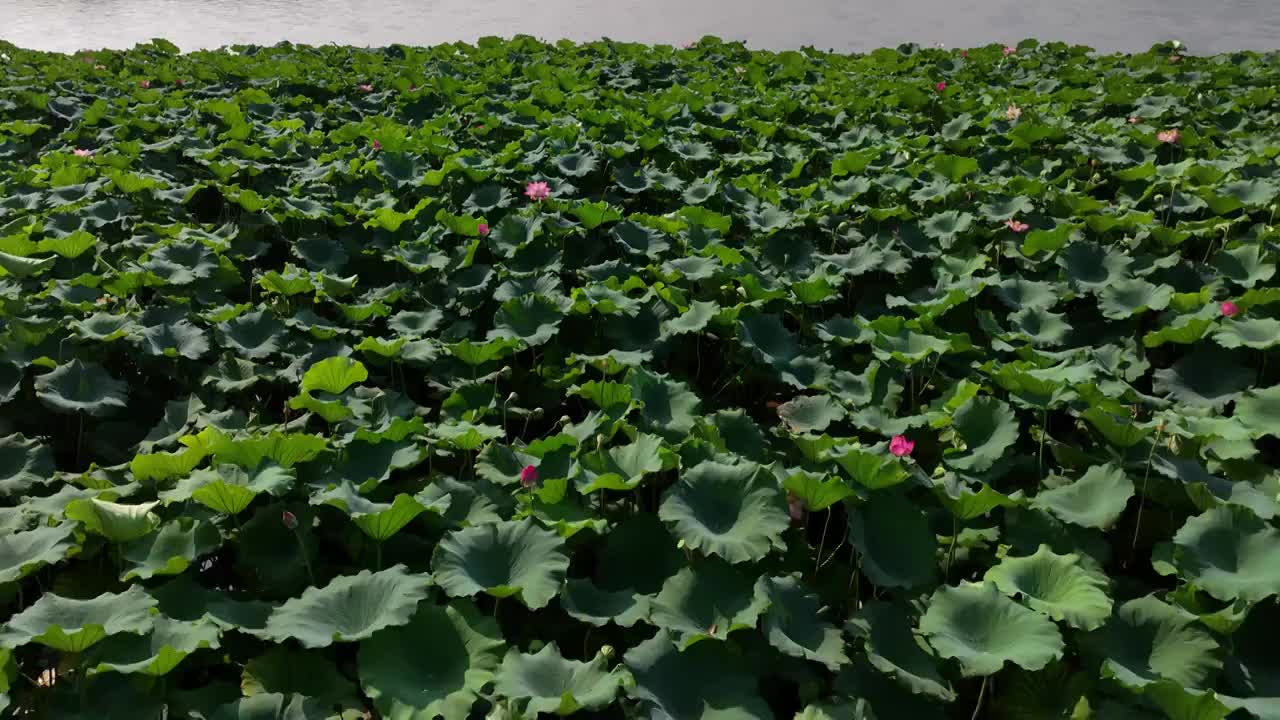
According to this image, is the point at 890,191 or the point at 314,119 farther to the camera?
the point at 314,119

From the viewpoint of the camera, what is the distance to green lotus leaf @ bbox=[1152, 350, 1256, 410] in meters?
2.44

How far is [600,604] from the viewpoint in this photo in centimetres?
177

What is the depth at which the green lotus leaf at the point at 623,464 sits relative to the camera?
1900 millimetres

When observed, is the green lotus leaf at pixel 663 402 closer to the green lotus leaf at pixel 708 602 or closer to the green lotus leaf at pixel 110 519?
the green lotus leaf at pixel 708 602

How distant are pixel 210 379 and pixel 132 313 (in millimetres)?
512

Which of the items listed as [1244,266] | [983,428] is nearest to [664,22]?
[1244,266]

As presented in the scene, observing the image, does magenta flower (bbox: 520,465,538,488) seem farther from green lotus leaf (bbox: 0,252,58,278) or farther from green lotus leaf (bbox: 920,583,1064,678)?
green lotus leaf (bbox: 0,252,58,278)

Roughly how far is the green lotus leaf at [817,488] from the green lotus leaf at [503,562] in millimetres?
507

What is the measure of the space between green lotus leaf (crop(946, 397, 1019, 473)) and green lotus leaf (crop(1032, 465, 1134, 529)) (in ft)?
0.49

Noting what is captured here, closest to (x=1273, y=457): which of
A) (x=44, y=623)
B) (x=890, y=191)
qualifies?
(x=890, y=191)

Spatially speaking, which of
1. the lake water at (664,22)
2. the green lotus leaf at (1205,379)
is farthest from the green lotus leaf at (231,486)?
the lake water at (664,22)

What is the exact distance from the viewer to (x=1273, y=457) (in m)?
2.28

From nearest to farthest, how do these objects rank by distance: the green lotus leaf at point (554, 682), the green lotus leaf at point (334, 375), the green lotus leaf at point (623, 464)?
the green lotus leaf at point (554, 682) → the green lotus leaf at point (623, 464) → the green lotus leaf at point (334, 375)

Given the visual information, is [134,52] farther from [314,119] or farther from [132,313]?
[132,313]
